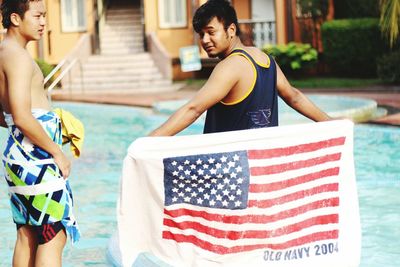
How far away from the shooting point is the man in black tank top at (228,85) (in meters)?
4.43

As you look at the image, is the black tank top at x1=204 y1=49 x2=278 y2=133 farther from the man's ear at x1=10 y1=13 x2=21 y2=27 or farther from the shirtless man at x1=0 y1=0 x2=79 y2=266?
the man's ear at x1=10 y1=13 x2=21 y2=27

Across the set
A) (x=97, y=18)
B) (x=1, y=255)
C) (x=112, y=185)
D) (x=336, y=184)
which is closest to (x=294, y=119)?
(x=112, y=185)

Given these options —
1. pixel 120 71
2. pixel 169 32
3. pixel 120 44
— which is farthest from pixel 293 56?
pixel 120 44

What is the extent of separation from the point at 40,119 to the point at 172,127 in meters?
0.67

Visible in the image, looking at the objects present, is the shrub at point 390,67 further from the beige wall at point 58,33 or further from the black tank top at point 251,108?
the black tank top at point 251,108

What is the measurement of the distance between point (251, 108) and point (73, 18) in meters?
25.5

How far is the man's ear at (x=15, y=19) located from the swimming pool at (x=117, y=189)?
261 cm

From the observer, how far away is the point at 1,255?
6.80 m

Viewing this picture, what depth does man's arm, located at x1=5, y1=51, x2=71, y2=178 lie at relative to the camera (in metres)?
4.07

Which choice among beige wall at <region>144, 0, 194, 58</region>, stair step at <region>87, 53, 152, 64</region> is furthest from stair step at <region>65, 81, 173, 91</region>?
beige wall at <region>144, 0, 194, 58</region>

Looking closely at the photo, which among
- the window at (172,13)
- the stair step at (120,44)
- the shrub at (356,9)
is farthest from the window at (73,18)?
the shrub at (356,9)

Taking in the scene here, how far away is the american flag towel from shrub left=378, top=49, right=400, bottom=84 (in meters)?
17.7

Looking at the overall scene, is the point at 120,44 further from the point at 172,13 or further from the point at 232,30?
the point at 232,30

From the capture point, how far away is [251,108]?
4.57 m
